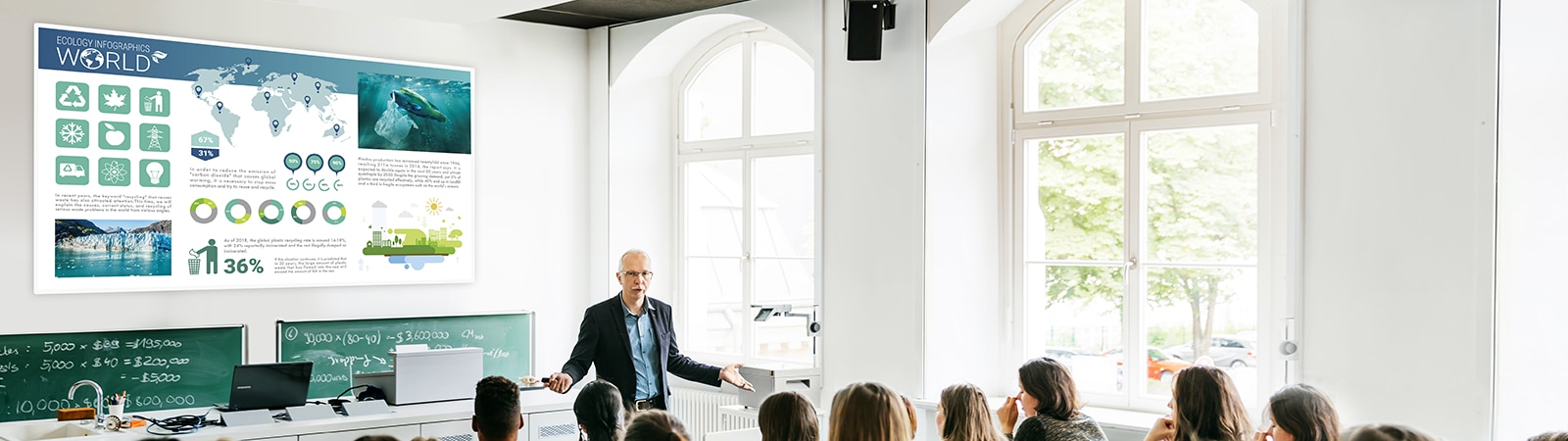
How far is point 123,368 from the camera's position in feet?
21.0

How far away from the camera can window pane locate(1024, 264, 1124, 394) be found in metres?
6.00

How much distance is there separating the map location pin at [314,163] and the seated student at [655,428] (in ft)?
14.2

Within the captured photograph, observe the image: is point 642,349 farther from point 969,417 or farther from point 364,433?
point 969,417

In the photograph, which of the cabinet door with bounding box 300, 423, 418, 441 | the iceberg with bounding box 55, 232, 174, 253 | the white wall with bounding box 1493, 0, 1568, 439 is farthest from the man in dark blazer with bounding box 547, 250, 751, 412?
the white wall with bounding box 1493, 0, 1568, 439

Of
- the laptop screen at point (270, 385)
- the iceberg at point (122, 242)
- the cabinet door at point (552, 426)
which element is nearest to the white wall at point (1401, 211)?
the cabinet door at point (552, 426)

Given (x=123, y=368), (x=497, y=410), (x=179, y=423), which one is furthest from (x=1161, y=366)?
(x=123, y=368)

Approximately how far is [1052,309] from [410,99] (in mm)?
3852

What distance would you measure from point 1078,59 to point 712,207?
2.76 metres

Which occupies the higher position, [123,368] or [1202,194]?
[1202,194]

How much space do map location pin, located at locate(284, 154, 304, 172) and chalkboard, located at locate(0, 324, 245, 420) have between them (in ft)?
2.98

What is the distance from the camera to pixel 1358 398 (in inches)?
185

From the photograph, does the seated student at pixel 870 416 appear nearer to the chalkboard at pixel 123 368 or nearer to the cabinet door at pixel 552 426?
the cabinet door at pixel 552 426

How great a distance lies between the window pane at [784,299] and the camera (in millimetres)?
7383

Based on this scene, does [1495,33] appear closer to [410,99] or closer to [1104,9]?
[1104,9]
